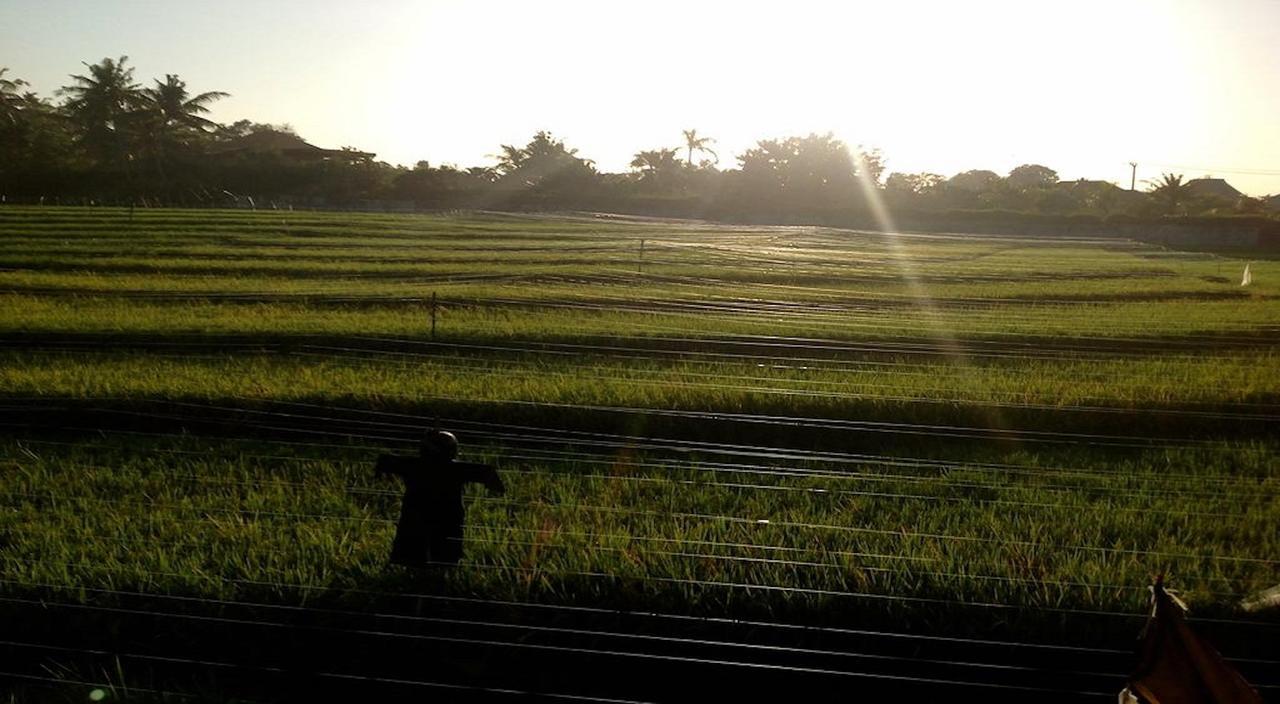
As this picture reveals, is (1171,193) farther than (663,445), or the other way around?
(1171,193)

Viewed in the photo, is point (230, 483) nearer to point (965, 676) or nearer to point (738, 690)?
point (738, 690)

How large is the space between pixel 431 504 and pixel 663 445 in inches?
99.4

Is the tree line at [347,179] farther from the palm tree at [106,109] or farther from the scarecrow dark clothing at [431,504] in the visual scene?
the scarecrow dark clothing at [431,504]

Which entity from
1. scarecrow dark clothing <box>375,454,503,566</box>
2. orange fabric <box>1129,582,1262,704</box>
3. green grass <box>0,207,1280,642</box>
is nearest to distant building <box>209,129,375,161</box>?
green grass <box>0,207,1280,642</box>

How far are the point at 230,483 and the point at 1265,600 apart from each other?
4.44 meters

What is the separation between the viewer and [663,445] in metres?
5.60

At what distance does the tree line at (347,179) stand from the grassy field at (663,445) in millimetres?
19368

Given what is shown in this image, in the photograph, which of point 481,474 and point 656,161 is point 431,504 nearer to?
point 481,474

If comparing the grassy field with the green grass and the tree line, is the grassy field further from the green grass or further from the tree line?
the tree line

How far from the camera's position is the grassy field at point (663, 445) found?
3480 mm

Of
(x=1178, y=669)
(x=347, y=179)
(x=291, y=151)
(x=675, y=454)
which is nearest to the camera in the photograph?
(x=1178, y=669)

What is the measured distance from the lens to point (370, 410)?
5.99 metres

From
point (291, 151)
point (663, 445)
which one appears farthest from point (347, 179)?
point (663, 445)

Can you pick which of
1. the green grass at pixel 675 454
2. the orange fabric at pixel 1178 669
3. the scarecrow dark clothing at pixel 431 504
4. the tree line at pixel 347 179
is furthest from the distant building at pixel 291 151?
the orange fabric at pixel 1178 669
